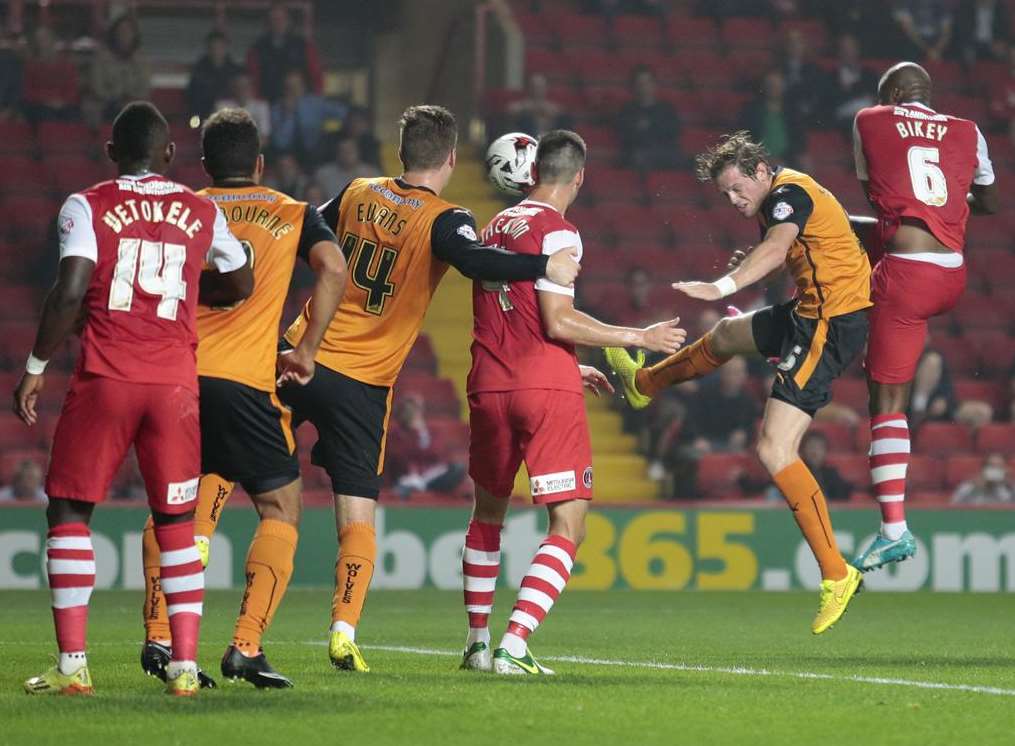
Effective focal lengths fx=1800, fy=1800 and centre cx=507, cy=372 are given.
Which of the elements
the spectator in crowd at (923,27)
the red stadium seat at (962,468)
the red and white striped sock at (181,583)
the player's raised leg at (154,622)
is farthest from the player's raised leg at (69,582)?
the spectator in crowd at (923,27)

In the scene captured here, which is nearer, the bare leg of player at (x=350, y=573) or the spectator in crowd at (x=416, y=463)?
the bare leg of player at (x=350, y=573)

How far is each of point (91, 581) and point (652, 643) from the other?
12.6 ft

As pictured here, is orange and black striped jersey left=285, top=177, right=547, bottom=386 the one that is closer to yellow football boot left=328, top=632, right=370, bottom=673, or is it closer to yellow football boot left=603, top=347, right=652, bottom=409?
yellow football boot left=328, top=632, right=370, bottom=673

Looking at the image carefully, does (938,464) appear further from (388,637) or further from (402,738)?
(402,738)

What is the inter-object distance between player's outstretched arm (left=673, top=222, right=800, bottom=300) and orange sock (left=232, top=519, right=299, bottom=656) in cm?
207

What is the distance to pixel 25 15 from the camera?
2006cm

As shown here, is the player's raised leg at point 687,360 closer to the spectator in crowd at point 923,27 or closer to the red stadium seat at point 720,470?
the red stadium seat at point 720,470

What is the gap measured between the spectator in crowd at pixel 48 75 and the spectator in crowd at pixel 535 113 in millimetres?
4576

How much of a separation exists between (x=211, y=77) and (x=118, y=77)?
943mm

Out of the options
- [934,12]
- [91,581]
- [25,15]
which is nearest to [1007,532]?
[934,12]

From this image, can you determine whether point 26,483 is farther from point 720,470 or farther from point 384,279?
point 384,279

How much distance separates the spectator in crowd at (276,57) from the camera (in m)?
18.7

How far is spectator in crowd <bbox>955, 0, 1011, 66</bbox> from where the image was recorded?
2148 centimetres

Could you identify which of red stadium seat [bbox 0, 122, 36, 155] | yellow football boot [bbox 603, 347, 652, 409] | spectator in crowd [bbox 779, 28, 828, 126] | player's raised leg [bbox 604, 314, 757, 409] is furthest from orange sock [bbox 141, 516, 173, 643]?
spectator in crowd [bbox 779, 28, 828, 126]
